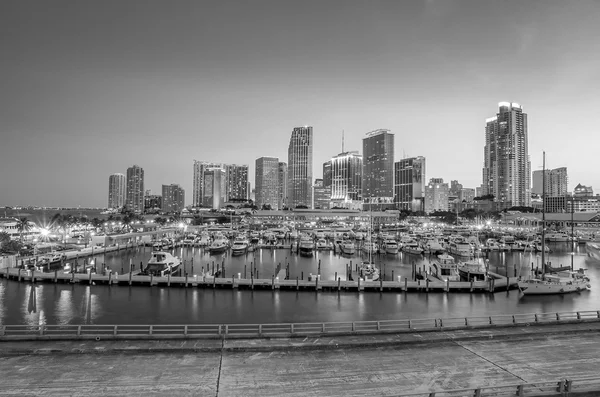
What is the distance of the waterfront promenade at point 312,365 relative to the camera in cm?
1286

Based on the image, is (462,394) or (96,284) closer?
(462,394)

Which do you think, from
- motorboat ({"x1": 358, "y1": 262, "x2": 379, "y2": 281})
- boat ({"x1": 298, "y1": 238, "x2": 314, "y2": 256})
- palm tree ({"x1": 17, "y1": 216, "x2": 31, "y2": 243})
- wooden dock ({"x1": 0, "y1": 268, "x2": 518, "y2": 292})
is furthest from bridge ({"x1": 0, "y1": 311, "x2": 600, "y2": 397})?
palm tree ({"x1": 17, "y1": 216, "x2": 31, "y2": 243})

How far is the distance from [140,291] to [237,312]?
12.7 m

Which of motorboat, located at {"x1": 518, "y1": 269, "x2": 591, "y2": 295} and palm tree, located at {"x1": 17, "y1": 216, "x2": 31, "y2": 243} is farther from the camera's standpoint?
palm tree, located at {"x1": 17, "y1": 216, "x2": 31, "y2": 243}

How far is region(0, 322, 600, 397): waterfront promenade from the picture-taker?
12.9 metres

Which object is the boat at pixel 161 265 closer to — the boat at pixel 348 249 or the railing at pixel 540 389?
the boat at pixel 348 249

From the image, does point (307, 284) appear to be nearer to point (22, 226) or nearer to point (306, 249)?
point (306, 249)

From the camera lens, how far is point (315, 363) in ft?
49.4

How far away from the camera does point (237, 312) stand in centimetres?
3189

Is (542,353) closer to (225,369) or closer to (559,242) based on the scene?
(225,369)

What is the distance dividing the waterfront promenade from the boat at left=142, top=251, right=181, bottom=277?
96.7ft

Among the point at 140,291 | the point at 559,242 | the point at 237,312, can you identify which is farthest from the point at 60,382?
the point at 559,242

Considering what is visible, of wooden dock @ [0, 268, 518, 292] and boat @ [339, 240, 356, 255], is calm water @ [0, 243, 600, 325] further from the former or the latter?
boat @ [339, 240, 356, 255]

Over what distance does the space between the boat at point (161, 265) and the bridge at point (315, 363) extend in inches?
1106
